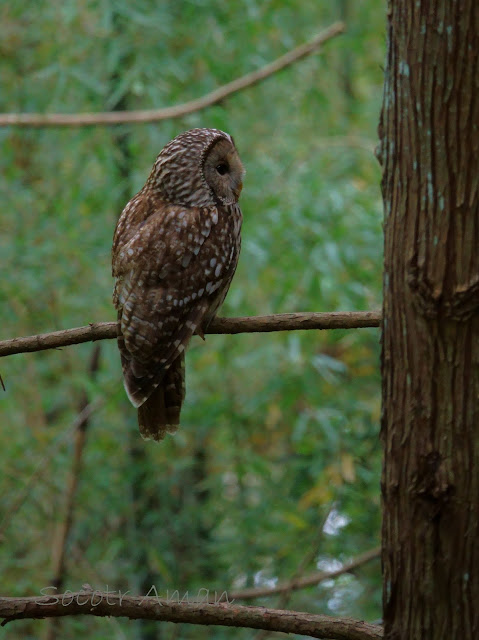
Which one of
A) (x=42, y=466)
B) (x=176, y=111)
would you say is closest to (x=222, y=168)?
(x=176, y=111)

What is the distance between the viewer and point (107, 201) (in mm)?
3664

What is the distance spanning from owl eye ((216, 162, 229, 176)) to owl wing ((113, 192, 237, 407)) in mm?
179

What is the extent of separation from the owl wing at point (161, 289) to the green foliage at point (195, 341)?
90 centimetres

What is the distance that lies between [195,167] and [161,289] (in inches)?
14.3

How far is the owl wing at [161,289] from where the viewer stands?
2.32 metres

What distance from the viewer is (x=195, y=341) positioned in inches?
153

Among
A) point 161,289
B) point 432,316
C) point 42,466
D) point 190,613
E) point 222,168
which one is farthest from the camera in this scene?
point 42,466

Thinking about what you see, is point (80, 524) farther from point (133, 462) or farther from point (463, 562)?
point (463, 562)

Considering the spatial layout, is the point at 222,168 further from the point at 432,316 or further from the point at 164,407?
the point at 432,316

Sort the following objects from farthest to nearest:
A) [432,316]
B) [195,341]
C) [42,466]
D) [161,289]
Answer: [195,341] → [42,466] → [161,289] → [432,316]

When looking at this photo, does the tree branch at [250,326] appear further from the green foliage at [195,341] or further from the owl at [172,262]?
the green foliage at [195,341]

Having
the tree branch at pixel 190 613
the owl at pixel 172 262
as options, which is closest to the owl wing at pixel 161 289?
the owl at pixel 172 262

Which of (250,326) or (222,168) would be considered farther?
(222,168)

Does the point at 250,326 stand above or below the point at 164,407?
above
